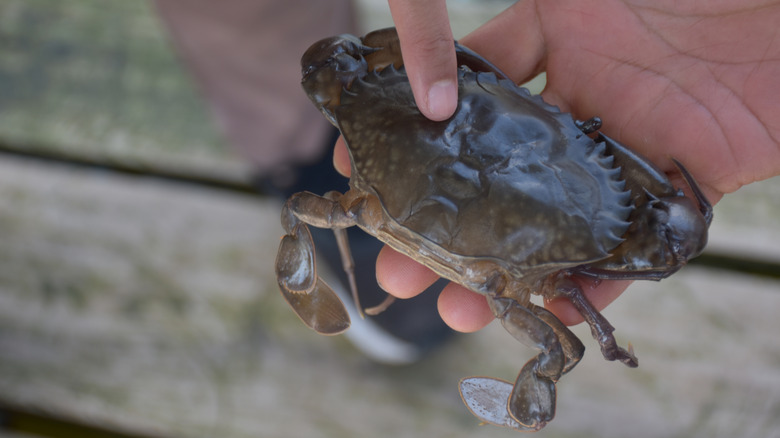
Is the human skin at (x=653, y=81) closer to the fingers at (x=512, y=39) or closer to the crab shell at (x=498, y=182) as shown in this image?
the fingers at (x=512, y=39)

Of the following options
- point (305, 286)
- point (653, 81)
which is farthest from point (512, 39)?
point (305, 286)

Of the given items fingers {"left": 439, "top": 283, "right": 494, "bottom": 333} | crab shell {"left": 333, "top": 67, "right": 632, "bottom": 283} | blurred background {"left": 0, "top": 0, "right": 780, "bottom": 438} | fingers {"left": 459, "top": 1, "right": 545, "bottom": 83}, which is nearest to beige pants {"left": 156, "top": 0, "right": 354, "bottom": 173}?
blurred background {"left": 0, "top": 0, "right": 780, "bottom": 438}

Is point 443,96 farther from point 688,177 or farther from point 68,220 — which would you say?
point 68,220

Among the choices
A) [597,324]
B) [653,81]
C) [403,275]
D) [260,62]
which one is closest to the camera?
[597,324]

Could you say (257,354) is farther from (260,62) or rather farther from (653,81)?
(653,81)

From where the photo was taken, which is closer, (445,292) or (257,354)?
(445,292)

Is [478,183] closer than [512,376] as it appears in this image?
Yes

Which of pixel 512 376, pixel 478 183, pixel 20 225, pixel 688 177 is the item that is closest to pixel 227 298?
pixel 20 225
